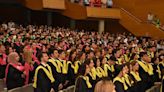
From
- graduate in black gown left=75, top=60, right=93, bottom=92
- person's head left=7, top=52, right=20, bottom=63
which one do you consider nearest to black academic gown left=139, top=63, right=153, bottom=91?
graduate in black gown left=75, top=60, right=93, bottom=92

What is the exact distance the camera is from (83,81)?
5891 mm

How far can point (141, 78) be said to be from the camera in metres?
6.93

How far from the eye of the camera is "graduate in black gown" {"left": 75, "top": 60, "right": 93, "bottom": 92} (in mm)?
5856

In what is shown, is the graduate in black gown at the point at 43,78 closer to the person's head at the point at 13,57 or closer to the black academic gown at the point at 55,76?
the black academic gown at the point at 55,76

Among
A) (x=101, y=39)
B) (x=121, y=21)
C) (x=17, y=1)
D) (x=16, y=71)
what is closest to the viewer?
(x=16, y=71)

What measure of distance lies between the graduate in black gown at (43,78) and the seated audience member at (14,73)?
0.42 m

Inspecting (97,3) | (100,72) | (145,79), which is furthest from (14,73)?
(97,3)

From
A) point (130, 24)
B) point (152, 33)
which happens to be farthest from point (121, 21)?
point (152, 33)

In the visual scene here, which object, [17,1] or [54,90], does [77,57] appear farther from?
[17,1]

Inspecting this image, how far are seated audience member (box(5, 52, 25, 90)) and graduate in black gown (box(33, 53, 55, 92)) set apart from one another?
42cm

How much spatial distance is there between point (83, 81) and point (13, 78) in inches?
50.3

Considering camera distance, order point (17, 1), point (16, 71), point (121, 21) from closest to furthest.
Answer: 1. point (16, 71)
2. point (121, 21)
3. point (17, 1)

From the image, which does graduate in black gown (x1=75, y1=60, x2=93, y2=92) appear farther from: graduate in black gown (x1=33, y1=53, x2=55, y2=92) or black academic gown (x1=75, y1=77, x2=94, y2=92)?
graduate in black gown (x1=33, y1=53, x2=55, y2=92)

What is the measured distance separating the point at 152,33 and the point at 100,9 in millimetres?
2791
